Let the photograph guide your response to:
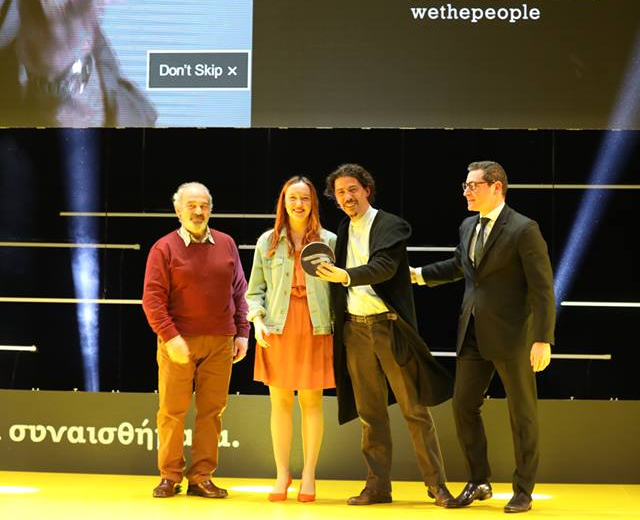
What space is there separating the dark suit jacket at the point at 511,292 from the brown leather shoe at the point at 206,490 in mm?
1513

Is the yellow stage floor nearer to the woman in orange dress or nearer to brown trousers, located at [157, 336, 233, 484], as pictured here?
brown trousers, located at [157, 336, 233, 484]

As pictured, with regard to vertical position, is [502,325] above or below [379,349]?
above

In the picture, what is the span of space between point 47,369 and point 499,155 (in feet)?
10.2

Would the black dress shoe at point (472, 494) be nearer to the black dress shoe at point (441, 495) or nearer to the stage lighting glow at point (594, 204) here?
the black dress shoe at point (441, 495)

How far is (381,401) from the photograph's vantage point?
4.99 m

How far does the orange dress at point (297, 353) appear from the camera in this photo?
498cm

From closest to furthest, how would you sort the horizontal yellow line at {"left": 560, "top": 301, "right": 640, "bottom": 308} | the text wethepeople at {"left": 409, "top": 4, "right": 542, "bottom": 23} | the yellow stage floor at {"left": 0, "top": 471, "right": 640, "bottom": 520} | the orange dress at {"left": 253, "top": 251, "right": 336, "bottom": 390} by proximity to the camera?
the yellow stage floor at {"left": 0, "top": 471, "right": 640, "bottom": 520}
the orange dress at {"left": 253, "top": 251, "right": 336, "bottom": 390}
the horizontal yellow line at {"left": 560, "top": 301, "right": 640, "bottom": 308}
the text wethepeople at {"left": 409, "top": 4, "right": 542, "bottom": 23}

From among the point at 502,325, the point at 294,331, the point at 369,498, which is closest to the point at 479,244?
the point at 502,325

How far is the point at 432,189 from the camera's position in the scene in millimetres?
5895

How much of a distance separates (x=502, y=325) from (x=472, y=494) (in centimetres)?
90

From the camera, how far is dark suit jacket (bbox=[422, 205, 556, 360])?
4727 mm

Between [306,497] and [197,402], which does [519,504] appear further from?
[197,402]

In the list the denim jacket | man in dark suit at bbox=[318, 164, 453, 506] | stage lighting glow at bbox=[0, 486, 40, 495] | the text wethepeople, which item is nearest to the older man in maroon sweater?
the denim jacket

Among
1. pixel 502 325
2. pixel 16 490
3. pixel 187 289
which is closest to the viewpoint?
pixel 502 325
